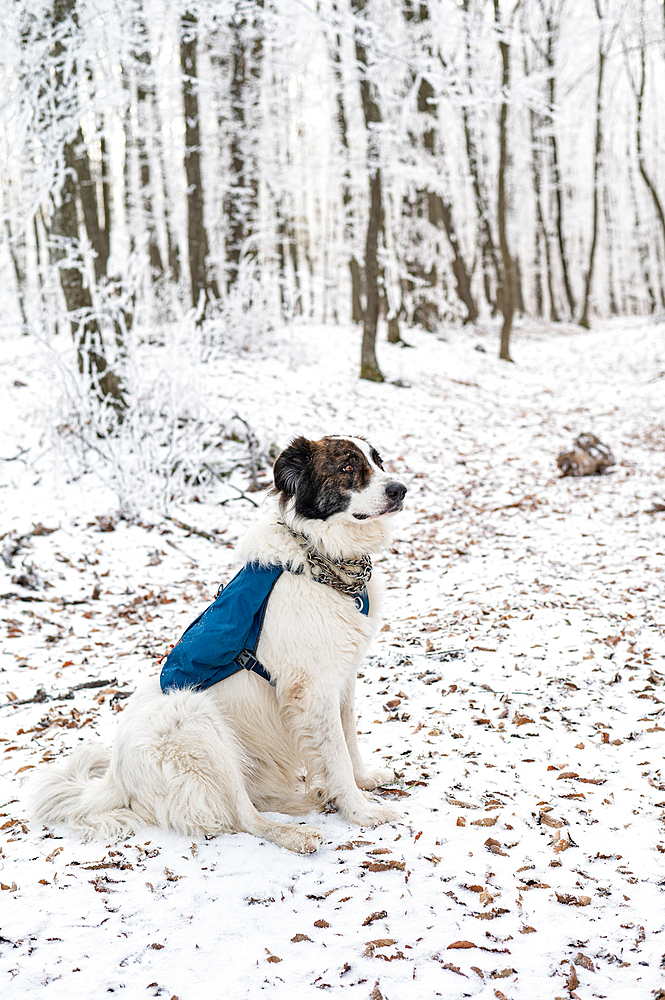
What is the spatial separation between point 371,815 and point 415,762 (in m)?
0.60

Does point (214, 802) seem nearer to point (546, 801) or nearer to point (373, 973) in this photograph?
point (373, 973)

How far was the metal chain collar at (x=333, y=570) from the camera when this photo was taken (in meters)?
3.07

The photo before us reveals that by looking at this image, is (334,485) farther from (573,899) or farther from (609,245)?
(609,245)

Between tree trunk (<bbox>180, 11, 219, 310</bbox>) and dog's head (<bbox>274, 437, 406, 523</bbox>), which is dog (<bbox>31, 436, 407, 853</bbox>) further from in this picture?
tree trunk (<bbox>180, 11, 219, 310</bbox>)

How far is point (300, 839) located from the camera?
2826 mm

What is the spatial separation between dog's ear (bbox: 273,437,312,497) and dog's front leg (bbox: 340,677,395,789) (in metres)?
0.98

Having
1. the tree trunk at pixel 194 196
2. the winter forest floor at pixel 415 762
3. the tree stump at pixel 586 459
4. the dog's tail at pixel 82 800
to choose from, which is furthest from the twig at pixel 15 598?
the tree trunk at pixel 194 196

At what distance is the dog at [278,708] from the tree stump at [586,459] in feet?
24.3

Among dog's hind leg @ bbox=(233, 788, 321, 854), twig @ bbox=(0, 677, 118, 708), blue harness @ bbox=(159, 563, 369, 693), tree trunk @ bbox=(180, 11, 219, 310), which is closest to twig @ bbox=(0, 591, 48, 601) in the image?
twig @ bbox=(0, 677, 118, 708)

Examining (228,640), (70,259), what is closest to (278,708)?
(228,640)

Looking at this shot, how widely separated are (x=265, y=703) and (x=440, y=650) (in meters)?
1.99

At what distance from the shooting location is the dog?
2863 millimetres

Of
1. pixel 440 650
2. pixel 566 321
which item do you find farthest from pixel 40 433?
pixel 566 321

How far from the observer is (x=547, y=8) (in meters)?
26.0
